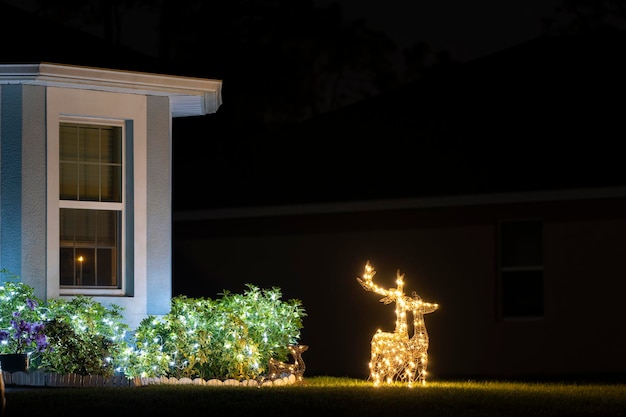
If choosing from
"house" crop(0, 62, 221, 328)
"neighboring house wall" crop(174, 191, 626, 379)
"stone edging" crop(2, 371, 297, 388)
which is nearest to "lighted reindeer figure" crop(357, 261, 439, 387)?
"stone edging" crop(2, 371, 297, 388)

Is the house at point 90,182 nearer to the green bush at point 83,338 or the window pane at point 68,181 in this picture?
the window pane at point 68,181

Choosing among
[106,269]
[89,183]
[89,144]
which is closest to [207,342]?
[106,269]

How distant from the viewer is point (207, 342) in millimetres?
13930

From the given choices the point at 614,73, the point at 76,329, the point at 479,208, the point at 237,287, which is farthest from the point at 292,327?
the point at 614,73

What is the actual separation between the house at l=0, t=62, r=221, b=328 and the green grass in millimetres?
1994

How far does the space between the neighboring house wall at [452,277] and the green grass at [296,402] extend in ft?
23.4

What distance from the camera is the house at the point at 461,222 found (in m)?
19.8

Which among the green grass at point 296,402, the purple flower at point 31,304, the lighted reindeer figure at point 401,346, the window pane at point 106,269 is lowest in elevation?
the green grass at point 296,402

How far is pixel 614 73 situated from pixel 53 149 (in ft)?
39.5

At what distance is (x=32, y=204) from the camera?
1393cm

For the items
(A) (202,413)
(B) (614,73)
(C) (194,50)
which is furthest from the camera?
(C) (194,50)

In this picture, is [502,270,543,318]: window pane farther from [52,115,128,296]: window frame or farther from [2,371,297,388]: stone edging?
[2,371,297,388]: stone edging

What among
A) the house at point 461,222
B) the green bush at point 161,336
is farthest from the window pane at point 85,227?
the house at point 461,222

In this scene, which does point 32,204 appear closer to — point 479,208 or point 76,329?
point 76,329
